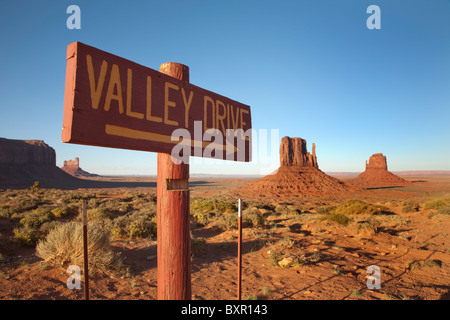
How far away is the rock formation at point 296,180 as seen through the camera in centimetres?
5156

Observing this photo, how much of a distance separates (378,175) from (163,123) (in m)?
96.6

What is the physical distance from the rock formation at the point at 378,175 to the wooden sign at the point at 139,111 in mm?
85607

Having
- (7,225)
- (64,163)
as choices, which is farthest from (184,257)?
(64,163)

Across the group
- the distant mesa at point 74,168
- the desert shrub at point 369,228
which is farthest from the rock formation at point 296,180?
the distant mesa at point 74,168

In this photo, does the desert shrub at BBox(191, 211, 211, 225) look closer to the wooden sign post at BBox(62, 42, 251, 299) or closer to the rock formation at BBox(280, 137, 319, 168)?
the wooden sign post at BBox(62, 42, 251, 299)

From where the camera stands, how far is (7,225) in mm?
10398

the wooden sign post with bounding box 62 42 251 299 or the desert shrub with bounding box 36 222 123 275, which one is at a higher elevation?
the wooden sign post with bounding box 62 42 251 299

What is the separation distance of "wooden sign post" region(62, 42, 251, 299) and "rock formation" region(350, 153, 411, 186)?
85.7 meters

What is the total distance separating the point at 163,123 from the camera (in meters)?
1.68

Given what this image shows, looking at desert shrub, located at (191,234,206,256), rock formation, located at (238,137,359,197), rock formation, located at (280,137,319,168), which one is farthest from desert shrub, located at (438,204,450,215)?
rock formation, located at (280,137,319,168)

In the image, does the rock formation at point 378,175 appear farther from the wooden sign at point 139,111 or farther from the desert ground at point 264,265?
the wooden sign at point 139,111

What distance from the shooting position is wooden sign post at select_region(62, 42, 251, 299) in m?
1.31
